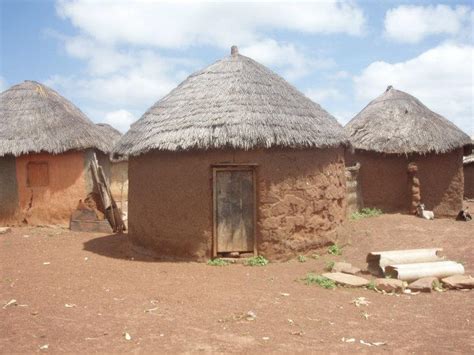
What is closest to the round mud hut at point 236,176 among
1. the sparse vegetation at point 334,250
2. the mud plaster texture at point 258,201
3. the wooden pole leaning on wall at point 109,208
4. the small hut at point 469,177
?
the mud plaster texture at point 258,201

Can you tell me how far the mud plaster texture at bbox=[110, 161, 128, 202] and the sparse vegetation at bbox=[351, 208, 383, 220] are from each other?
8166 mm

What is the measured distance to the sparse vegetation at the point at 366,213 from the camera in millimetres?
13081

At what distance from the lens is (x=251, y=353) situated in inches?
171

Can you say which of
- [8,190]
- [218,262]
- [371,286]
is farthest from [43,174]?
[371,286]

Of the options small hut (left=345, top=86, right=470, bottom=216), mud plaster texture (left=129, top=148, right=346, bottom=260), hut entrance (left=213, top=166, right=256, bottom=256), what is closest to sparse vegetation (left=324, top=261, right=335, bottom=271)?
mud plaster texture (left=129, top=148, right=346, bottom=260)

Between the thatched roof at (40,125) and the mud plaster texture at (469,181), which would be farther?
the mud plaster texture at (469,181)

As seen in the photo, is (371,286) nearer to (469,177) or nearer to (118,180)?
(118,180)

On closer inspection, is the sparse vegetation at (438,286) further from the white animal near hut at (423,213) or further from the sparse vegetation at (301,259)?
the white animal near hut at (423,213)

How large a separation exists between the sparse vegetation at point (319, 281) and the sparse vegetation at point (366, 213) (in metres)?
5.82

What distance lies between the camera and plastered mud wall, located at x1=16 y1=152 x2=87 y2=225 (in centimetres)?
1312

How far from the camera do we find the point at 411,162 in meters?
13.4

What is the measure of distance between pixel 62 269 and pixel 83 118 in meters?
7.92

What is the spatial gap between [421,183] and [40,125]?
35.7ft

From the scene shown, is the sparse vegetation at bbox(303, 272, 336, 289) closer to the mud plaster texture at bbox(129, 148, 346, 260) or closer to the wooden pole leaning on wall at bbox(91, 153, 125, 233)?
the mud plaster texture at bbox(129, 148, 346, 260)
